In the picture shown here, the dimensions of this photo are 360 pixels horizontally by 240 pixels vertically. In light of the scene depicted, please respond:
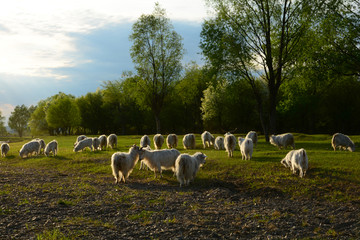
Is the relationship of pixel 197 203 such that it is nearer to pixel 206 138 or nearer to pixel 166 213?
pixel 166 213

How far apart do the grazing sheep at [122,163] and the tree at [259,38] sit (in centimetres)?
1826

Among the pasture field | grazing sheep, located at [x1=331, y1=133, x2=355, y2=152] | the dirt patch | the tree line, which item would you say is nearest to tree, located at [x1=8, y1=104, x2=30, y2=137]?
the tree line

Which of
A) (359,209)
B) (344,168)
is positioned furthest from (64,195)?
(344,168)

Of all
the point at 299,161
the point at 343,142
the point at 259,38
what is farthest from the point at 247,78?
the point at 299,161

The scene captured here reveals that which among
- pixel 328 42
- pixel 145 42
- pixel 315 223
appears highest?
pixel 145 42

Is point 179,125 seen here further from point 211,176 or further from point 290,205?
point 290,205

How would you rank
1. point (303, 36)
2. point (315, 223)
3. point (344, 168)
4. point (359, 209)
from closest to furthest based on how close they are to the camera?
point (315, 223), point (359, 209), point (344, 168), point (303, 36)

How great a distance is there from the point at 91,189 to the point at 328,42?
999 inches

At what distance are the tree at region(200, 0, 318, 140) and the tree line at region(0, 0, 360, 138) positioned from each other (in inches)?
3.7

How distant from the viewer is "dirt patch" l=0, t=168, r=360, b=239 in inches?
330

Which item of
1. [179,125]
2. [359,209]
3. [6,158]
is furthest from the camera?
[179,125]

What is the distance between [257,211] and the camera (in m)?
10.5

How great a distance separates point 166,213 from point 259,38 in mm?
24575

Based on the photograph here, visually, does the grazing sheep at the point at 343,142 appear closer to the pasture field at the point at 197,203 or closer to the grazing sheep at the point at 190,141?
the pasture field at the point at 197,203
